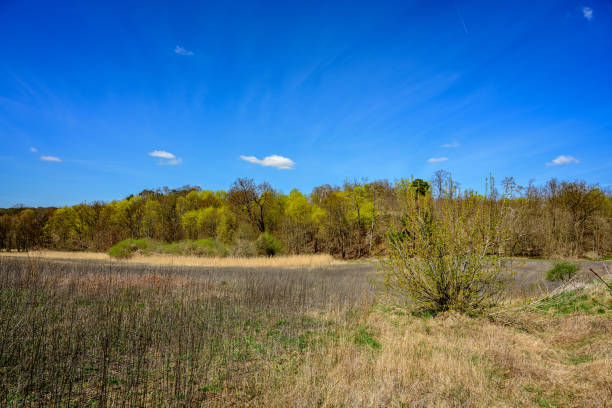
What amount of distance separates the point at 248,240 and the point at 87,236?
37295 millimetres

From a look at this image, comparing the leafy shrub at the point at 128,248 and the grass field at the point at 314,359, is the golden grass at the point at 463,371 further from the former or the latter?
the leafy shrub at the point at 128,248

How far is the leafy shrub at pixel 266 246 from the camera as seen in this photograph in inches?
1266

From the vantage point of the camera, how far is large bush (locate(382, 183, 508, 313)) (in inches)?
303

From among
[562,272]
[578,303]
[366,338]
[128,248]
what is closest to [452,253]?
[366,338]

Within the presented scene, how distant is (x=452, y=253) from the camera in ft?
25.2

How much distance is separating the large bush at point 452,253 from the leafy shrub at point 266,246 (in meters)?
24.9

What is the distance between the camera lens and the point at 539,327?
301 inches

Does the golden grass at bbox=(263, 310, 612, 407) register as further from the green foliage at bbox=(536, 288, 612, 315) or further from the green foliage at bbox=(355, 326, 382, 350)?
the green foliage at bbox=(536, 288, 612, 315)

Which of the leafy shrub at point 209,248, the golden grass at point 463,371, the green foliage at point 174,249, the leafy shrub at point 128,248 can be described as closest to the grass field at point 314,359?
the golden grass at point 463,371

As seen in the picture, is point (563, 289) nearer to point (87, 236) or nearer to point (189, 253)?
point (189, 253)

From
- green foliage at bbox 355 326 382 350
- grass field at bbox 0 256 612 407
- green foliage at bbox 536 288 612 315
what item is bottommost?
green foliage at bbox 355 326 382 350

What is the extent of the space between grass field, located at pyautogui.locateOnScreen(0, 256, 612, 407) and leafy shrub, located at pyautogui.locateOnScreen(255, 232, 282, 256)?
23.0 metres

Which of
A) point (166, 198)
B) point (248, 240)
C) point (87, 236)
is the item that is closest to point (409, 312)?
point (248, 240)

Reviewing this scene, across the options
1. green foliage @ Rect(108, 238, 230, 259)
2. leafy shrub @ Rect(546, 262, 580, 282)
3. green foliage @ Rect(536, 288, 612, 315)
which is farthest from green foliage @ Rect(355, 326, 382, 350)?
green foliage @ Rect(108, 238, 230, 259)
